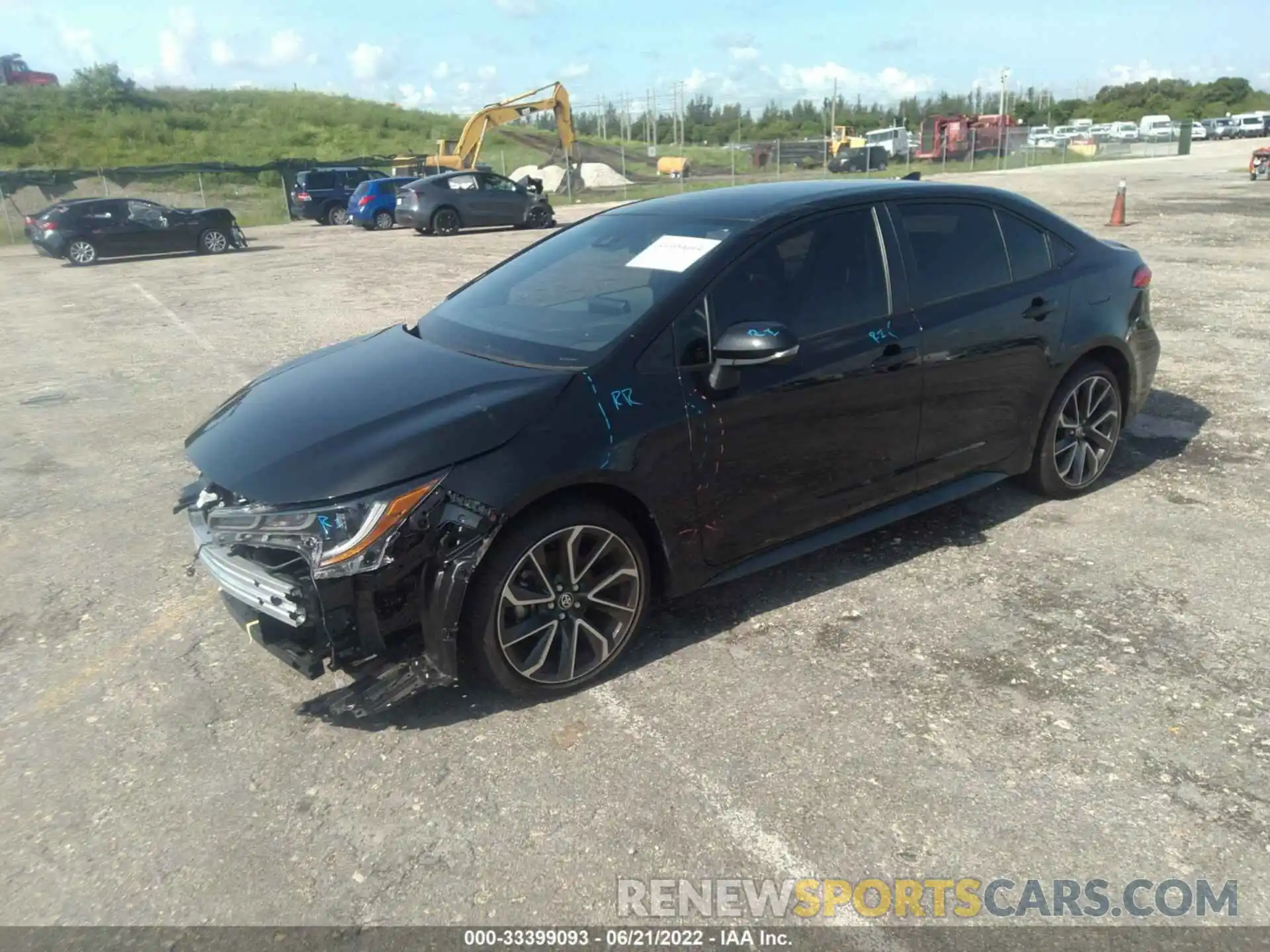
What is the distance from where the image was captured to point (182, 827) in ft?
9.52

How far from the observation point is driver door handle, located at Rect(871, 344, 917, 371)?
13.5 feet

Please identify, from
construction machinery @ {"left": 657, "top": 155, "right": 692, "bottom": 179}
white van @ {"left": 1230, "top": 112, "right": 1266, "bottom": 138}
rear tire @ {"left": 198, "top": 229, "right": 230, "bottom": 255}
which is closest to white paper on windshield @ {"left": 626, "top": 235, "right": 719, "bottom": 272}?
rear tire @ {"left": 198, "top": 229, "right": 230, "bottom": 255}

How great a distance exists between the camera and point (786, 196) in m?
4.29

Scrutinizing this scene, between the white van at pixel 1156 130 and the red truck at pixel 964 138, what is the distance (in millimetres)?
8834

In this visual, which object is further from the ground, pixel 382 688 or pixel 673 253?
pixel 673 253

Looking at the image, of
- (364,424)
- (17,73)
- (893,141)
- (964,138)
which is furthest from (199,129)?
(364,424)

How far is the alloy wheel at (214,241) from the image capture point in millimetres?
22766

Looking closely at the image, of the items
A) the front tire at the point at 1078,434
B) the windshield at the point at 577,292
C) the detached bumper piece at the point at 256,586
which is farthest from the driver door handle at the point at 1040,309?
the detached bumper piece at the point at 256,586

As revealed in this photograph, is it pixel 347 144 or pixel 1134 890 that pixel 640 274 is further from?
pixel 347 144

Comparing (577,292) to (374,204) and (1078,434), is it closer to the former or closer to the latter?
(1078,434)

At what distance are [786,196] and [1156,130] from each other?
72491 mm

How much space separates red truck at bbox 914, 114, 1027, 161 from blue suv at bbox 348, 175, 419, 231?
119ft

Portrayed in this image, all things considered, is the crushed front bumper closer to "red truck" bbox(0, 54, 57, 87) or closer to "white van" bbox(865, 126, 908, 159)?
"white van" bbox(865, 126, 908, 159)

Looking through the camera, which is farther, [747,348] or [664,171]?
[664,171]
